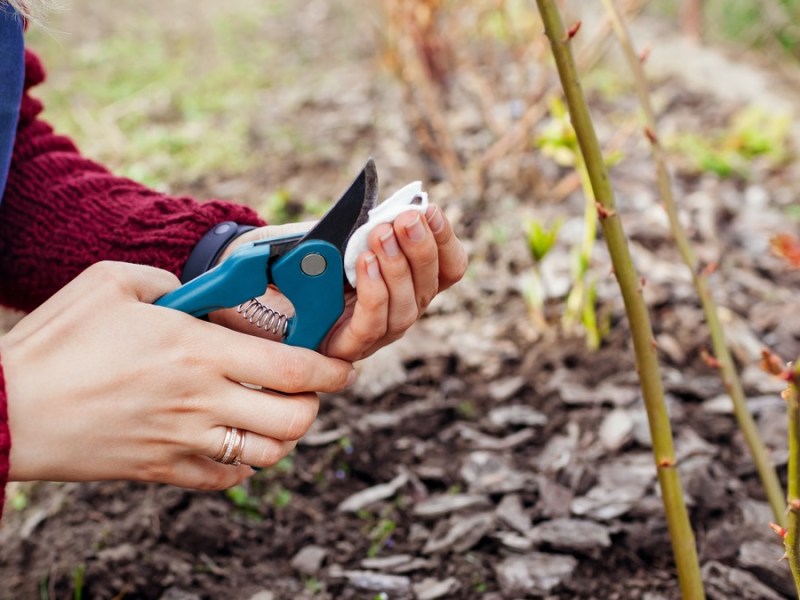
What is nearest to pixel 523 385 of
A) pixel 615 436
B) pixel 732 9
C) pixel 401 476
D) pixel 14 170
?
pixel 615 436

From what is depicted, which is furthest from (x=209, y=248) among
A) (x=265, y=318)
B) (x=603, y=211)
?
(x=603, y=211)

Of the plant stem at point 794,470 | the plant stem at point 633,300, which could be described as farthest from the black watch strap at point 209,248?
the plant stem at point 794,470

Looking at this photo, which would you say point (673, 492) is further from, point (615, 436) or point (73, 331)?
point (73, 331)

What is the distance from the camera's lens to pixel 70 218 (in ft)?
4.53

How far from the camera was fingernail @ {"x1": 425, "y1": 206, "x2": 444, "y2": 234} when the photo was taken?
3.33 feet

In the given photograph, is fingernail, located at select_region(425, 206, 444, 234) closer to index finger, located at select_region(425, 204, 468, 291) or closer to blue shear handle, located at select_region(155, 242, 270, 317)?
index finger, located at select_region(425, 204, 468, 291)

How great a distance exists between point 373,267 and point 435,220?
93mm

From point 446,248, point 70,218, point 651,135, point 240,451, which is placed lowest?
point 240,451

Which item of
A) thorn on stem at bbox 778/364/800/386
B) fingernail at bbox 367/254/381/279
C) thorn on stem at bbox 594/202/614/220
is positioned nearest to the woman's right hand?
fingernail at bbox 367/254/381/279

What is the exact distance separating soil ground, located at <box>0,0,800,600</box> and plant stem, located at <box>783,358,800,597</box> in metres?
0.55

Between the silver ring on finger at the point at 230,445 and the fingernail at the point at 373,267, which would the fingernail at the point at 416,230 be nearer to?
the fingernail at the point at 373,267

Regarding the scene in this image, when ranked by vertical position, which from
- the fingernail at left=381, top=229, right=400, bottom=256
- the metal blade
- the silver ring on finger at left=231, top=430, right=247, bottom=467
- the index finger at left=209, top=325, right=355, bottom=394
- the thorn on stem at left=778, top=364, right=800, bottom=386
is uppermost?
the metal blade

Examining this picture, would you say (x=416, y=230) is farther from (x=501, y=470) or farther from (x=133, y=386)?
(x=501, y=470)

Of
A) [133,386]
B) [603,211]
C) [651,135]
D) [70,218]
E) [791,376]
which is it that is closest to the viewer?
[791,376]
